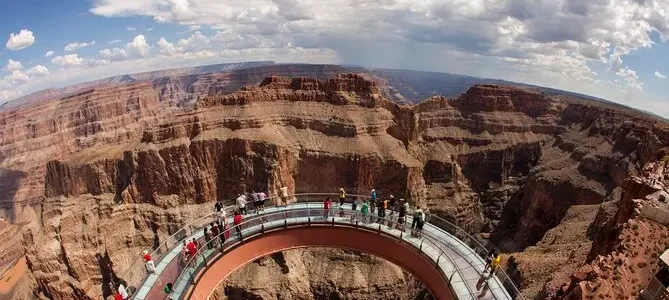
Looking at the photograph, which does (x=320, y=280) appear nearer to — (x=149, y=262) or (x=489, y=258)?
(x=149, y=262)

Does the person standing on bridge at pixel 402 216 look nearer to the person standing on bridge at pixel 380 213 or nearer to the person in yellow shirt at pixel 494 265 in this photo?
the person standing on bridge at pixel 380 213

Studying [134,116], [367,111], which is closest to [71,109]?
[134,116]

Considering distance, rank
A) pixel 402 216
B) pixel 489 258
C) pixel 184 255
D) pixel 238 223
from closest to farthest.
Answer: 1. pixel 489 258
2. pixel 184 255
3. pixel 238 223
4. pixel 402 216

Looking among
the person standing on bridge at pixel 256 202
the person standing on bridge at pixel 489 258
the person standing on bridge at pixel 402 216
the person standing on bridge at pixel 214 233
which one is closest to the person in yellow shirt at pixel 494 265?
the person standing on bridge at pixel 489 258

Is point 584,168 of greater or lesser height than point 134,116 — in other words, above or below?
above

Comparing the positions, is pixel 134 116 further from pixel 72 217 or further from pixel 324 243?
pixel 324 243

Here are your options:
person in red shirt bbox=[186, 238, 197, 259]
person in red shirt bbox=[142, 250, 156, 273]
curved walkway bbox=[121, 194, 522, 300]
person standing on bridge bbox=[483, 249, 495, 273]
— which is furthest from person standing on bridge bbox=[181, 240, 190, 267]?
person standing on bridge bbox=[483, 249, 495, 273]

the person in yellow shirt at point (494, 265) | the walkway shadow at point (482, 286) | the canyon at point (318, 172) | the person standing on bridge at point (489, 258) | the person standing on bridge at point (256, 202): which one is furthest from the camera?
the canyon at point (318, 172)

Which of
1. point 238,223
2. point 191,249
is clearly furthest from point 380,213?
point 191,249
